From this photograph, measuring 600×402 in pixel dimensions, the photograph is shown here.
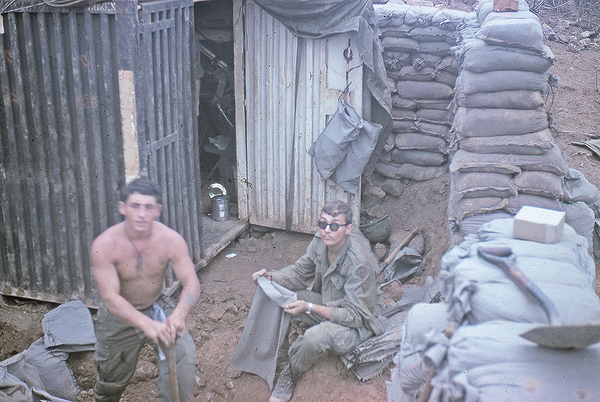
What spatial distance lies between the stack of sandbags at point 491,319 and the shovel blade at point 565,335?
6 cm

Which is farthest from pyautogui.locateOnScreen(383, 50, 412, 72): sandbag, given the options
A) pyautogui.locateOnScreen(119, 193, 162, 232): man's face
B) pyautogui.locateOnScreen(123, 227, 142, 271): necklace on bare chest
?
pyautogui.locateOnScreen(123, 227, 142, 271): necklace on bare chest

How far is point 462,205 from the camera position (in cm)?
459

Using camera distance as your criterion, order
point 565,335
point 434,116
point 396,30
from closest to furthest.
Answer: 1. point 565,335
2. point 396,30
3. point 434,116

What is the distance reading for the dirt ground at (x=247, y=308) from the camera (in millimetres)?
4176

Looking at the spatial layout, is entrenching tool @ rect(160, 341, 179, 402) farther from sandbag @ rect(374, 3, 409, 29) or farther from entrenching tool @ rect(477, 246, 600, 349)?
sandbag @ rect(374, 3, 409, 29)

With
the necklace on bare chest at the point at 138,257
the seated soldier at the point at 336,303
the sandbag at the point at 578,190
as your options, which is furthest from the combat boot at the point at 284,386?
the sandbag at the point at 578,190

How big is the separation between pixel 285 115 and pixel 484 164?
2539 millimetres

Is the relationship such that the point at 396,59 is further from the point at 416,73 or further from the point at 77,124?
the point at 77,124

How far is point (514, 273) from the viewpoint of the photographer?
2.48m

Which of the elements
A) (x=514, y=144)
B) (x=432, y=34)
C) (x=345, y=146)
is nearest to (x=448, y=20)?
(x=432, y=34)

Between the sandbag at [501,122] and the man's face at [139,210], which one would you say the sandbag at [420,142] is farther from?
the man's face at [139,210]

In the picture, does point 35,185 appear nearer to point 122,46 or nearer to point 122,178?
point 122,178

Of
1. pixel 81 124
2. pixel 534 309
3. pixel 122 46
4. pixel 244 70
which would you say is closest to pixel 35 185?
pixel 81 124

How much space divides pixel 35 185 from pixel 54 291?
0.95 metres
